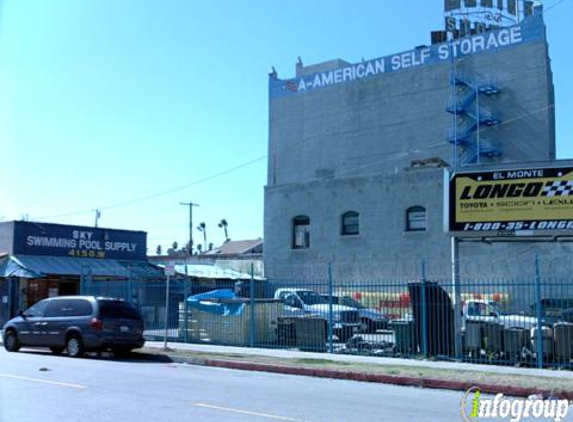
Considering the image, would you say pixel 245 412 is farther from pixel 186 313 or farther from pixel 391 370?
pixel 186 313

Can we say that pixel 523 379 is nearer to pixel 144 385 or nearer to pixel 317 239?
pixel 144 385

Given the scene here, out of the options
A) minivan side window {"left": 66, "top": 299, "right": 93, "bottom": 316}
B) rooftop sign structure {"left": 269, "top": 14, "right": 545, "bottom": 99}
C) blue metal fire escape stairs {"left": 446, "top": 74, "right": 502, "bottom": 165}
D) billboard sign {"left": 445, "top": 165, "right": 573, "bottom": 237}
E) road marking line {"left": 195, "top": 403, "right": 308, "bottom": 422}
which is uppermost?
rooftop sign structure {"left": 269, "top": 14, "right": 545, "bottom": 99}

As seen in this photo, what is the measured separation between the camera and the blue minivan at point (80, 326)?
63.8ft

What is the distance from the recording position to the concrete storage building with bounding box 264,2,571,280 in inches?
1618

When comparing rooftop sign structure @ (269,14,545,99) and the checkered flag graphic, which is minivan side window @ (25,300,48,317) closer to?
the checkered flag graphic

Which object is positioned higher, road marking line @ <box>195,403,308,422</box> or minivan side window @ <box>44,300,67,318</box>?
minivan side window @ <box>44,300,67,318</box>

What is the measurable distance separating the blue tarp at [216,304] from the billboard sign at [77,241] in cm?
1315

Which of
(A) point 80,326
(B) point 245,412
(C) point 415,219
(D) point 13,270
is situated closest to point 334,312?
(A) point 80,326

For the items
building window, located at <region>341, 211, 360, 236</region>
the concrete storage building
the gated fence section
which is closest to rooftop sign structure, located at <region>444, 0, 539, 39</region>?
the concrete storage building

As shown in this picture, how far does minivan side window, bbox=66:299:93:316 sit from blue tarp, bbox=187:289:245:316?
4.38m

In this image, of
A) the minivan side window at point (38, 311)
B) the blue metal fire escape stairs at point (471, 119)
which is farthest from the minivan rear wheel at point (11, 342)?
the blue metal fire escape stairs at point (471, 119)

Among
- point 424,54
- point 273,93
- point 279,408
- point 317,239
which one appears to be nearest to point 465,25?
point 424,54

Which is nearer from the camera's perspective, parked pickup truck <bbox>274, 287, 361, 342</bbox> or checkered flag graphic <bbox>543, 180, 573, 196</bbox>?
checkered flag graphic <bbox>543, 180, 573, 196</bbox>

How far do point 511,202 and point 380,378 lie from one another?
629cm
